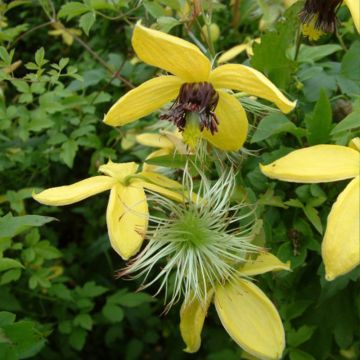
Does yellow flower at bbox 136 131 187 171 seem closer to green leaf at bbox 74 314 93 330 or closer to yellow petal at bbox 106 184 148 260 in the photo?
yellow petal at bbox 106 184 148 260

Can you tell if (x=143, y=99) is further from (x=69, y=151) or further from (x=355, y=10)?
(x=69, y=151)

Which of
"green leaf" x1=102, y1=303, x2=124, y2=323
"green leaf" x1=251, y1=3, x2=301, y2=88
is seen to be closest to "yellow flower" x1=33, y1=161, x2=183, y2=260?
"green leaf" x1=251, y1=3, x2=301, y2=88

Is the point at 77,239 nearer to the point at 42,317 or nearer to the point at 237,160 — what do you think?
the point at 42,317

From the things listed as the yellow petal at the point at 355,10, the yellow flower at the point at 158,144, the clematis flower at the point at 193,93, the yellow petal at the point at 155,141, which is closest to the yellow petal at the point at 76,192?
the clematis flower at the point at 193,93

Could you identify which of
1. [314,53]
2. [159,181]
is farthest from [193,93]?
[314,53]

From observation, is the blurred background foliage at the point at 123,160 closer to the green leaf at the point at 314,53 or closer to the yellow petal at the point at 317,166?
the green leaf at the point at 314,53

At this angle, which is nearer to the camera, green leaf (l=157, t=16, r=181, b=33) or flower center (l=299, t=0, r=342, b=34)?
flower center (l=299, t=0, r=342, b=34)
